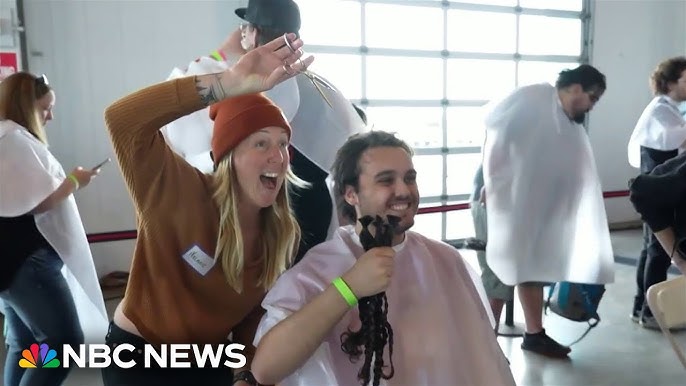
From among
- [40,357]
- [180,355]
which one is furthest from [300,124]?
[40,357]

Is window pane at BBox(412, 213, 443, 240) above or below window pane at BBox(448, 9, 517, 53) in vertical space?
below

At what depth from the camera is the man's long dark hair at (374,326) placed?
3.69 feet

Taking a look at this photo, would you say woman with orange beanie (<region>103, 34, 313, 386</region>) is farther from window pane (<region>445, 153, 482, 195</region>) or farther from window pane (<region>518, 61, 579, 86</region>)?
window pane (<region>518, 61, 579, 86</region>)

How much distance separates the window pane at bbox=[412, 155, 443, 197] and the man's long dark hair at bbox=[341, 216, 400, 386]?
16.5 ft

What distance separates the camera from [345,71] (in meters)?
5.65

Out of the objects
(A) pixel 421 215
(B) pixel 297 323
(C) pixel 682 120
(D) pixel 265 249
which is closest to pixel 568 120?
(C) pixel 682 120

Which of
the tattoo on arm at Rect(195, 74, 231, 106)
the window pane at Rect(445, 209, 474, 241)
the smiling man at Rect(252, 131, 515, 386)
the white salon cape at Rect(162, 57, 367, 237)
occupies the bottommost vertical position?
the window pane at Rect(445, 209, 474, 241)

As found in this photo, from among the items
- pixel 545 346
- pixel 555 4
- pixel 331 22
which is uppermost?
pixel 555 4

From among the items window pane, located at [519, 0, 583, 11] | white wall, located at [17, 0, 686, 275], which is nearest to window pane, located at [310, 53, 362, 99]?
white wall, located at [17, 0, 686, 275]

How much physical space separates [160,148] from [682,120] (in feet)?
11.7

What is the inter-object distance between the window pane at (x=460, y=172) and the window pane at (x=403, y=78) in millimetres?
713

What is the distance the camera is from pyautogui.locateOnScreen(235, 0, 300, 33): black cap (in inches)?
69.8

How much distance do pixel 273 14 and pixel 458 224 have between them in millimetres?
4882

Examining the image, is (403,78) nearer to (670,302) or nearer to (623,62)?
(623,62)
